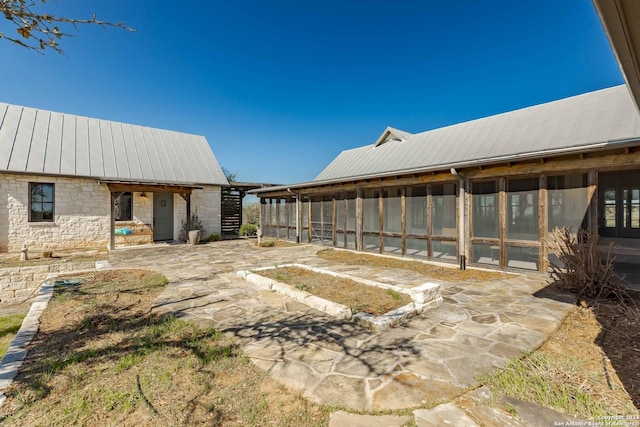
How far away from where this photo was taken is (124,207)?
1316 cm

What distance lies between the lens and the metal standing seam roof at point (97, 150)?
11313mm

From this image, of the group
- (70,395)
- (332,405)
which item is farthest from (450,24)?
(70,395)

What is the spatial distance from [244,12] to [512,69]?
1292 centimetres

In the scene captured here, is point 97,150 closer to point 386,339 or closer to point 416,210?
point 416,210

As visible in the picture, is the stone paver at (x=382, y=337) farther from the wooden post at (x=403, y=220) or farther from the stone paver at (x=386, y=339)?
the wooden post at (x=403, y=220)

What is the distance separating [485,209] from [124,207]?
49.5 ft

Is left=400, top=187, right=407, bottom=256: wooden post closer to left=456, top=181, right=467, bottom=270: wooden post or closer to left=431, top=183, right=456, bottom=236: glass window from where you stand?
left=431, top=183, right=456, bottom=236: glass window

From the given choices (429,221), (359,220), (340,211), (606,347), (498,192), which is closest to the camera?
(606,347)

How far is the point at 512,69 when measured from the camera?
13.6 metres

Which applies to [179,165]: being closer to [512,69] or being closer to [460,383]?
[460,383]

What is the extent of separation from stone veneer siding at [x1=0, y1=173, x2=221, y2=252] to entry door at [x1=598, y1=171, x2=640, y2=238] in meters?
18.8

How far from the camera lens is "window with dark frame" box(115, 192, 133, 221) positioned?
1301 centimetres

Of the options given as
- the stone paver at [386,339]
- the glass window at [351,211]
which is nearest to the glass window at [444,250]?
the stone paver at [386,339]

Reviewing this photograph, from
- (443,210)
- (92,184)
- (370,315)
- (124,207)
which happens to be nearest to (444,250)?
(443,210)
